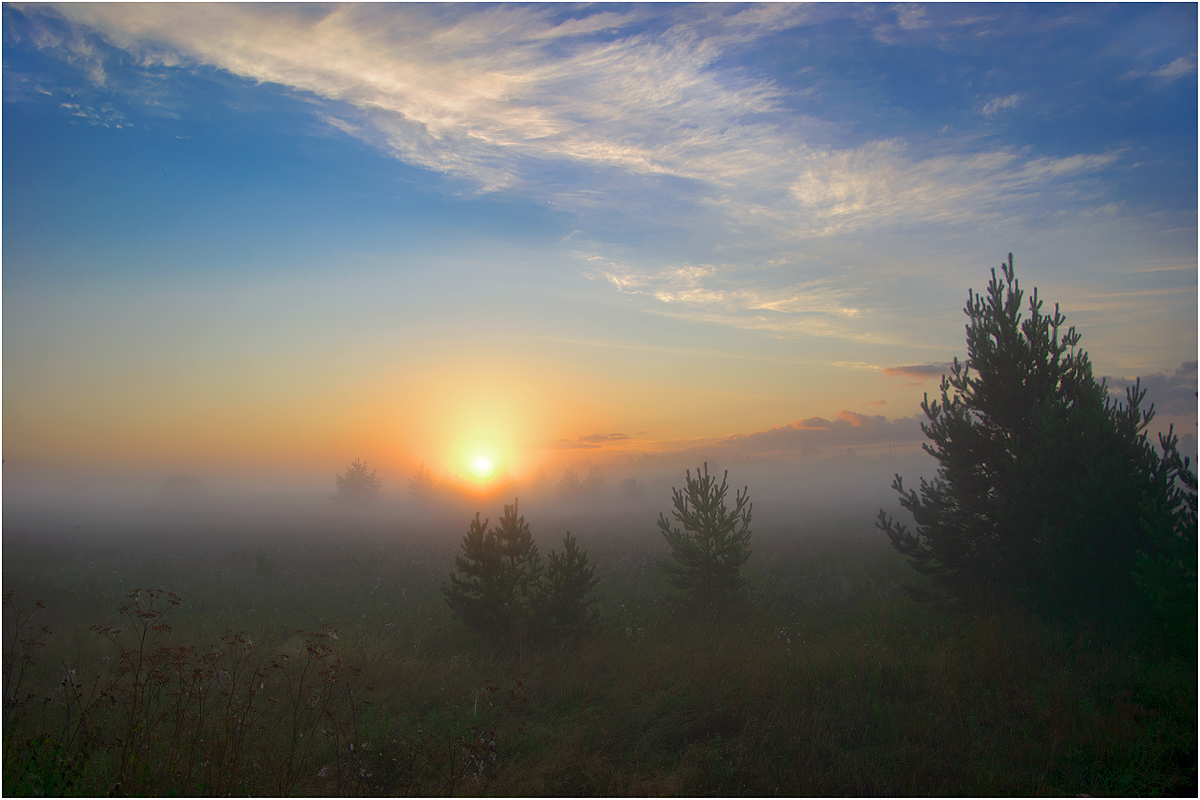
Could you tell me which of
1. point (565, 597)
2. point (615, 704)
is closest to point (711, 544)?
point (565, 597)

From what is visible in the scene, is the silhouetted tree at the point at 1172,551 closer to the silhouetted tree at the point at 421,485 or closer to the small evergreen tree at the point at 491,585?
the small evergreen tree at the point at 491,585

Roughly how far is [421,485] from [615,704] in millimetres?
58955

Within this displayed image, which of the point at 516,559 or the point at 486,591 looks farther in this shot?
the point at 516,559

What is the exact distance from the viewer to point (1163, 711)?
22.0 feet

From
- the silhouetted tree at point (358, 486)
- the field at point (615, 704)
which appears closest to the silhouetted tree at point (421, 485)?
the silhouetted tree at point (358, 486)

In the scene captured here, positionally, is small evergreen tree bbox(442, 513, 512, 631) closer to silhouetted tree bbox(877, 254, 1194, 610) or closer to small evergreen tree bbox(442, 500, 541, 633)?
small evergreen tree bbox(442, 500, 541, 633)

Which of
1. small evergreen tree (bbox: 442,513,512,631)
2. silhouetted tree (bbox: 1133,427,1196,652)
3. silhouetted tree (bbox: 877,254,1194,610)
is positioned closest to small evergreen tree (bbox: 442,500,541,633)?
small evergreen tree (bbox: 442,513,512,631)

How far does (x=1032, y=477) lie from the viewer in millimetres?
9711

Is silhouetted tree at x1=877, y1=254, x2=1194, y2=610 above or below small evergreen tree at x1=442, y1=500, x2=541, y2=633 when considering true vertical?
above

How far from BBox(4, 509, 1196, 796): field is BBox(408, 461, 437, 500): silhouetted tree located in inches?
1911

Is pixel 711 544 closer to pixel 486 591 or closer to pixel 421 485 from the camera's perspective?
pixel 486 591

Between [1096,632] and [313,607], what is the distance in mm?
18016

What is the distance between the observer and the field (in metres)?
5.71

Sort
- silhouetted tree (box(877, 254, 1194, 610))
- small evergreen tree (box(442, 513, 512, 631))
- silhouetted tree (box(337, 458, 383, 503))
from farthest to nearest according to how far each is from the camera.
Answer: silhouetted tree (box(337, 458, 383, 503)) → small evergreen tree (box(442, 513, 512, 631)) → silhouetted tree (box(877, 254, 1194, 610))
